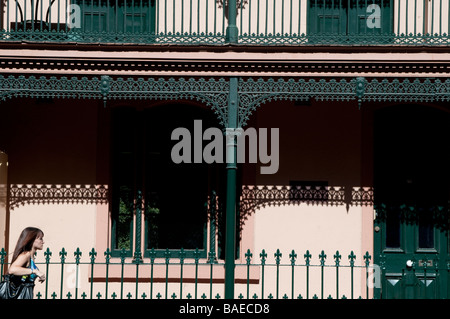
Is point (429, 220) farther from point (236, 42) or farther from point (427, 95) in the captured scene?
point (236, 42)

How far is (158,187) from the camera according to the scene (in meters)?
11.6

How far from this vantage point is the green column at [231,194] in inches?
385

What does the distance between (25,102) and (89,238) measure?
229 cm

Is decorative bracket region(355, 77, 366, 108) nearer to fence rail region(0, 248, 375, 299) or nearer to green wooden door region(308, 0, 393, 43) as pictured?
green wooden door region(308, 0, 393, 43)

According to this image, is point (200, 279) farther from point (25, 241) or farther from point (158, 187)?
point (25, 241)

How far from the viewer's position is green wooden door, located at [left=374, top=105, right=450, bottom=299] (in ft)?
37.3

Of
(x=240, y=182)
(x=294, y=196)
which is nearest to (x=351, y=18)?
(x=294, y=196)
